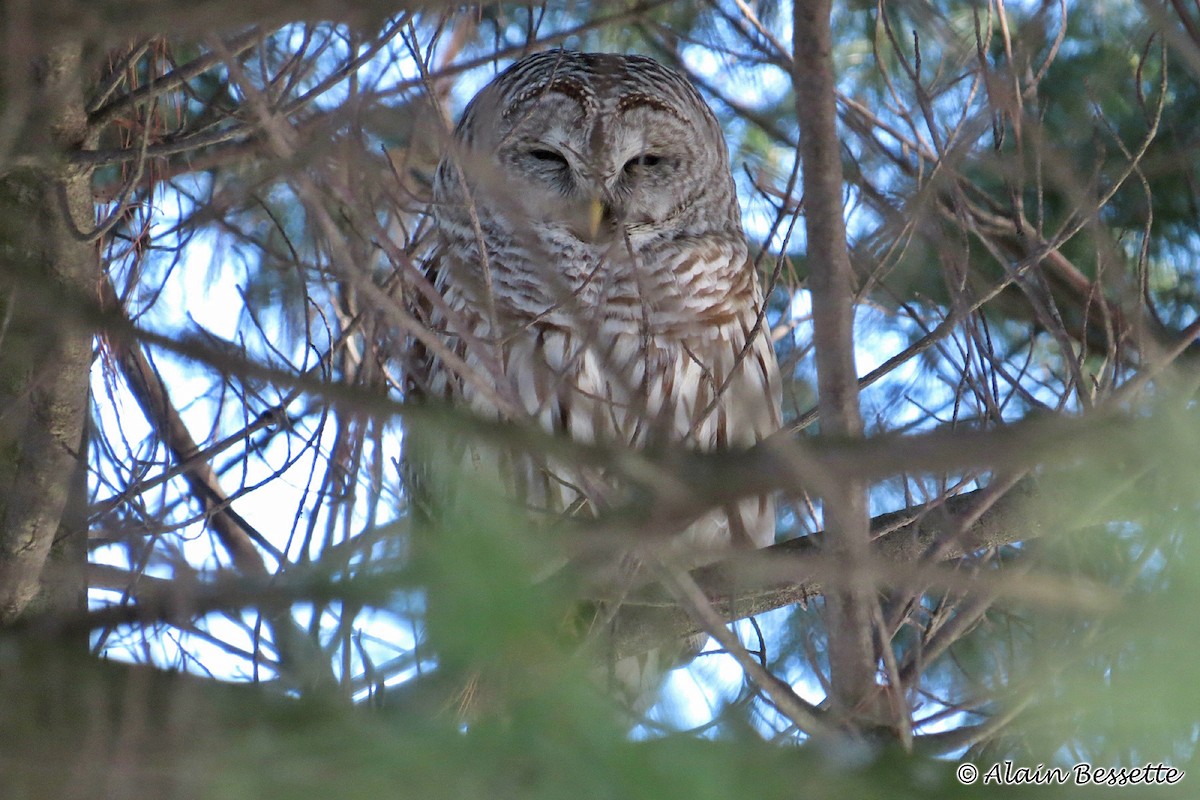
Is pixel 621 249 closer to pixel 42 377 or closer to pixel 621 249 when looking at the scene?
pixel 621 249

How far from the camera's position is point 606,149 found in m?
4.11

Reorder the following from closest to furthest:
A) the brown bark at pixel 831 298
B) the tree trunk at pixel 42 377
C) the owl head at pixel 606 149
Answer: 1. the brown bark at pixel 831 298
2. the tree trunk at pixel 42 377
3. the owl head at pixel 606 149

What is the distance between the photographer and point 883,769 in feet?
4.27

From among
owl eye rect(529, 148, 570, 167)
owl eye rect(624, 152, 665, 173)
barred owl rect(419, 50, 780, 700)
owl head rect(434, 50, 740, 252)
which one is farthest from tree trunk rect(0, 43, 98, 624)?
→ owl eye rect(624, 152, 665, 173)

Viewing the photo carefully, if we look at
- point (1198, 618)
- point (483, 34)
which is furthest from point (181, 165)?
point (1198, 618)

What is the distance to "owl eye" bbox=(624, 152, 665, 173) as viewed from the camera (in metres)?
4.28

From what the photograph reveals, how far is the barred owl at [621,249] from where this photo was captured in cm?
367

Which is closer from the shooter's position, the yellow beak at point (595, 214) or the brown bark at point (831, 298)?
the brown bark at point (831, 298)

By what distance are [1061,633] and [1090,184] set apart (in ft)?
3.93

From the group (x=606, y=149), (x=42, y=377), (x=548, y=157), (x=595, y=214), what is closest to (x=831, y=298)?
(x=42, y=377)

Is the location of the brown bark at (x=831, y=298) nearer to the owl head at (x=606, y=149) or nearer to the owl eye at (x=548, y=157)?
the owl head at (x=606, y=149)

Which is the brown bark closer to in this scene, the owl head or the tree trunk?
the tree trunk

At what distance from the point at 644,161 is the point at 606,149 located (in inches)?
9.7

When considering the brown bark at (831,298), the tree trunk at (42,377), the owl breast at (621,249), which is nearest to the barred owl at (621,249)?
the owl breast at (621,249)
